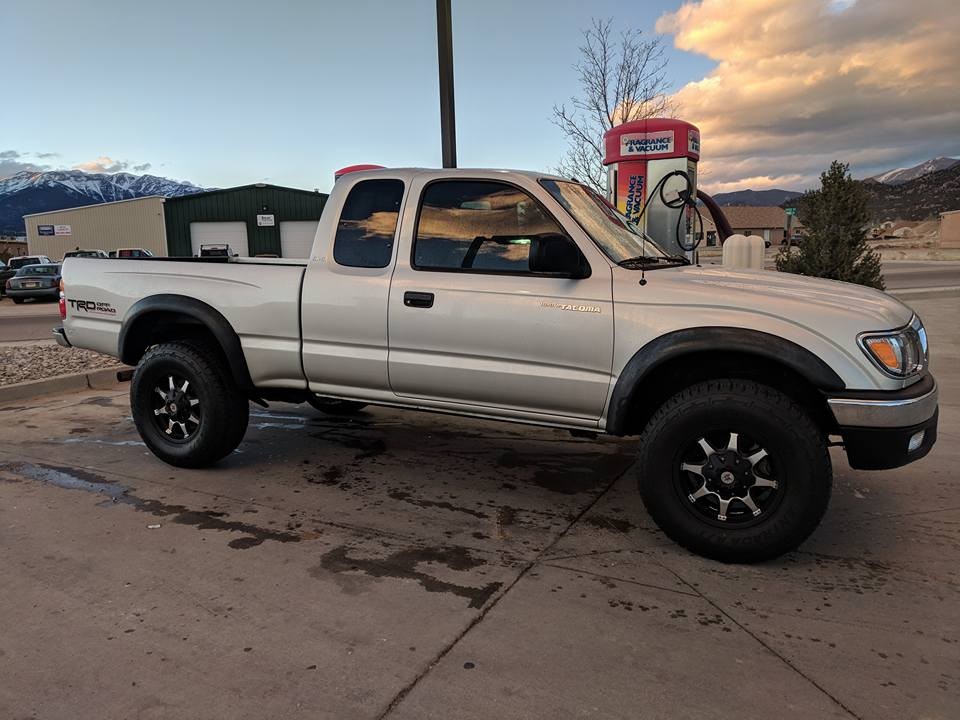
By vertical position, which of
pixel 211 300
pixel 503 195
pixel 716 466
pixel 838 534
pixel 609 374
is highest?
pixel 503 195

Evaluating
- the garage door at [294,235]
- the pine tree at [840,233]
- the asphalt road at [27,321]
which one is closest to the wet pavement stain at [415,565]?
the pine tree at [840,233]

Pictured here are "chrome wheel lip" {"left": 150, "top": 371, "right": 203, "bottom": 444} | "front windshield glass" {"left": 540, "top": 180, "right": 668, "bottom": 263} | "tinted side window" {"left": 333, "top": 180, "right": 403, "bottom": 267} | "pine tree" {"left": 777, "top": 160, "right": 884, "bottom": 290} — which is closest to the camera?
"front windshield glass" {"left": 540, "top": 180, "right": 668, "bottom": 263}

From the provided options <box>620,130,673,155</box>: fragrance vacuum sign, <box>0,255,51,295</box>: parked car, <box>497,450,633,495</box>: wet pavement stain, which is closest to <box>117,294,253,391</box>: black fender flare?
<box>497,450,633,495</box>: wet pavement stain

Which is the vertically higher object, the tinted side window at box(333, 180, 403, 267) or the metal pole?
the metal pole

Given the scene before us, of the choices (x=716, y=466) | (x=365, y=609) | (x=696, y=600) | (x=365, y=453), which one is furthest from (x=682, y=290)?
(x=365, y=453)

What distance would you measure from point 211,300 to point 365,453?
155 centimetres

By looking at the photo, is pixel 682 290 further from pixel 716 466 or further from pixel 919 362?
pixel 919 362

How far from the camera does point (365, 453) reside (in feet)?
17.0

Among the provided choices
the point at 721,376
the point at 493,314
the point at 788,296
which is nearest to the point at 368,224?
the point at 493,314

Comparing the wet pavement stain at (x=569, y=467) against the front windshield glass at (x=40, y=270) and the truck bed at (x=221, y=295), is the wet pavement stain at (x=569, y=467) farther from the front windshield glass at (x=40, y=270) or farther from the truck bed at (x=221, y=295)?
the front windshield glass at (x=40, y=270)

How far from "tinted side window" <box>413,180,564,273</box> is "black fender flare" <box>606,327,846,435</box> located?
2.67 ft

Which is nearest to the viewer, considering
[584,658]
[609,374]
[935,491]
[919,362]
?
[584,658]

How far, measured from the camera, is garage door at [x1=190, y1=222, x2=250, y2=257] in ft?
124

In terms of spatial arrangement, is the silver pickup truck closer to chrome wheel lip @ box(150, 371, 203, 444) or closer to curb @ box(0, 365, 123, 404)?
chrome wheel lip @ box(150, 371, 203, 444)
